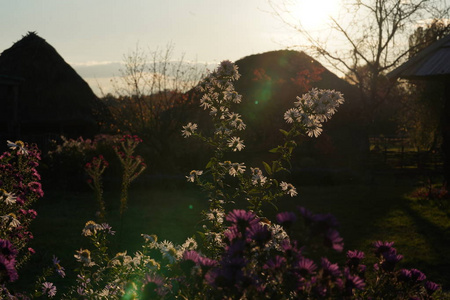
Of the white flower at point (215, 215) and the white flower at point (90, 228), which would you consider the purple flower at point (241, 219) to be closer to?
the white flower at point (90, 228)

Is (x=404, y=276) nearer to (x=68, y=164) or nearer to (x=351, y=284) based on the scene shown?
(x=351, y=284)

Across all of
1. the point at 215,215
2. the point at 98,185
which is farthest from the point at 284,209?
the point at 215,215

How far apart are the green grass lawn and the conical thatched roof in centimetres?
693

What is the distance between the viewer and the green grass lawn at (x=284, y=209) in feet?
26.5

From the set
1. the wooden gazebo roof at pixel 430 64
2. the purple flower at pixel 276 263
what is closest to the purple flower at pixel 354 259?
the purple flower at pixel 276 263

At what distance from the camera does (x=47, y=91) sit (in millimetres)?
21359

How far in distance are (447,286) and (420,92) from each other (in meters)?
20.3

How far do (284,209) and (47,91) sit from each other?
44.4 feet

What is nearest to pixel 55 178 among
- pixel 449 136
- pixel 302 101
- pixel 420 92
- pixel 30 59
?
pixel 30 59

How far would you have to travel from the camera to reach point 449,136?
1291 centimetres

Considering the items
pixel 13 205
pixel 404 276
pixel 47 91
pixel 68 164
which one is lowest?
pixel 68 164

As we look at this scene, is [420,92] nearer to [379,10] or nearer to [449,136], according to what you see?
[379,10]

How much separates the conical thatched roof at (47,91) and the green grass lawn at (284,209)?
6.93 metres

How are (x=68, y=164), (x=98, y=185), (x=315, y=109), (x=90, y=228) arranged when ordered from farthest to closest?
(x=68, y=164), (x=98, y=185), (x=315, y=109), (x=90, y=228)
